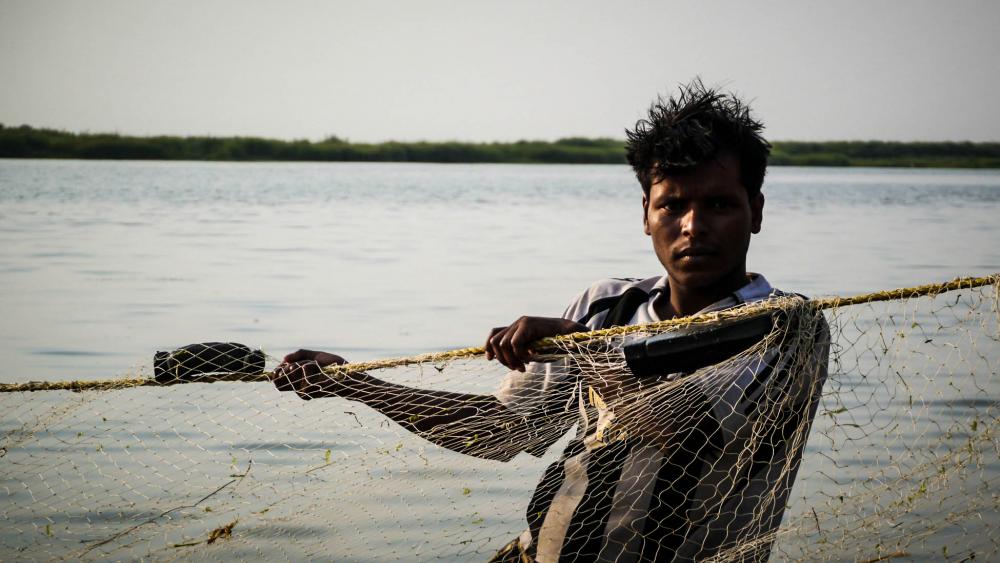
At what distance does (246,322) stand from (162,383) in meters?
7.17

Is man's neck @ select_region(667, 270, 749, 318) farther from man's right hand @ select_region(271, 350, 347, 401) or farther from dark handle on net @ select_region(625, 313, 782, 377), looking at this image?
man's right hand @ select_region(271, 350, 347, 401)

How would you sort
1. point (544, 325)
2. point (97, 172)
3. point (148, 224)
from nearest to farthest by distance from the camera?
point (544, 325) < point (148, 224) < point (97, 172)

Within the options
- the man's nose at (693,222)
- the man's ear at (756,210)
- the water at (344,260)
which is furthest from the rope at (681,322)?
the water at (344,260)

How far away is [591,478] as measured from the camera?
276 cm

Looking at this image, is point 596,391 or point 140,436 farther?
point 140,436

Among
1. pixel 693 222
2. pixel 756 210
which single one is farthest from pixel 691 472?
pixel 756 210

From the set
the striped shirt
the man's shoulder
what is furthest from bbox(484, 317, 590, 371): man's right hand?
the man's shoulder

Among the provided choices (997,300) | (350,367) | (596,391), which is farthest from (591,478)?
(997,300)

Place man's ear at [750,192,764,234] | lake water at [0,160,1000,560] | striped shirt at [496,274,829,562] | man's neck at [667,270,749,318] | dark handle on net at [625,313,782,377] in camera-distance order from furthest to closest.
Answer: lake water at [0,160,1000,560] < man's ear at [750,192,764,234] < man's neck at [667,270,749,318] < striped shirt at [496,274,829,562] < dark handle on net at [625,313,782,377]

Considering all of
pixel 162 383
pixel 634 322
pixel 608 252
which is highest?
pixel 634 322

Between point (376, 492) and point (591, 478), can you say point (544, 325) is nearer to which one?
point (591, 478)

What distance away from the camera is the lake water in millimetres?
5047

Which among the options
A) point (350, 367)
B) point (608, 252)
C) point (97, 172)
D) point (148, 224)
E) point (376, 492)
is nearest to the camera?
point (350, 367)

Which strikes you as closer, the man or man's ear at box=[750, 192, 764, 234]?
the man
